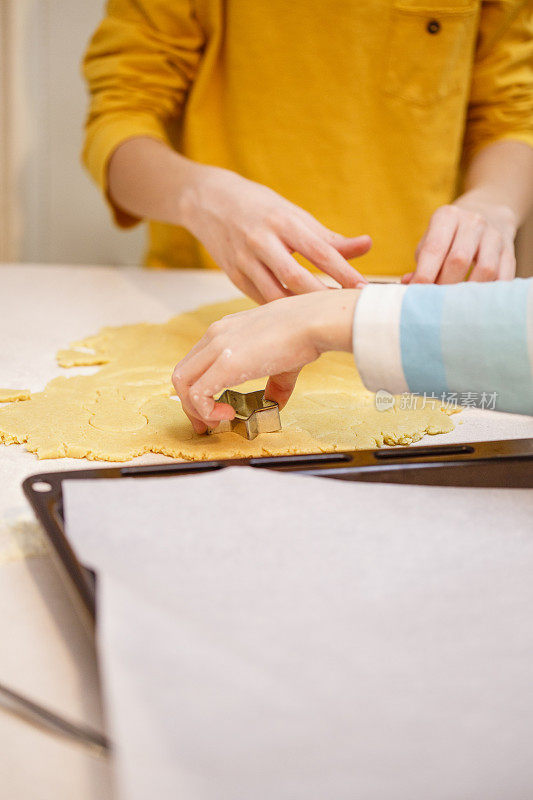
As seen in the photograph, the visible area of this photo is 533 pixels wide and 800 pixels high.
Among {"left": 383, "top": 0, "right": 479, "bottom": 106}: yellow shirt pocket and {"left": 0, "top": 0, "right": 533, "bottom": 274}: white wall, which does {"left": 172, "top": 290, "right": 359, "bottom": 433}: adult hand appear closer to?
{"left": 383, "top": 0, "right": 479, "bottom": 106}: yellow shirt pocket

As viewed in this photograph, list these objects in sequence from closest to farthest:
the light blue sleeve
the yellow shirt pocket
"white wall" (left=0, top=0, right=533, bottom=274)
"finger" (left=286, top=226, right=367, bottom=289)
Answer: the light blue sleeve < "finger" (left=286, top=226, right=367, bottom=289) < the yellow shirt pocket < "white wall" (left=0, top=0, right=533, bottom=274)

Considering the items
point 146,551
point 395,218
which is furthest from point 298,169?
point 146,551

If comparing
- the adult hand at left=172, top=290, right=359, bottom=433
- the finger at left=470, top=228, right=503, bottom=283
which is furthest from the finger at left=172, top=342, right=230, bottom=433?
the finger at left=470, top=228, right=503, bottom=283

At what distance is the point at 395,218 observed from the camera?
1232 mm

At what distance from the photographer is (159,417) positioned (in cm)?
70

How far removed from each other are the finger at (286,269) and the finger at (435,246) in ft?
0.39

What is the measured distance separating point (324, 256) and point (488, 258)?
20 cm

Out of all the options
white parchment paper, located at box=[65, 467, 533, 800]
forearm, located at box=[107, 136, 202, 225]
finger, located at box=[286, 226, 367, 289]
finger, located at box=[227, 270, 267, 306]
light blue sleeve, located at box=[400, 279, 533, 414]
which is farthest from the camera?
forearm, located at box=[107, 136, 202, 225]

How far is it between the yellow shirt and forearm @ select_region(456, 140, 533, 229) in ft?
0.12

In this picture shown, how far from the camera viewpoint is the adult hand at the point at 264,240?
761mm

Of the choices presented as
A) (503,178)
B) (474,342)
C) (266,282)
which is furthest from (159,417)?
(503,178)

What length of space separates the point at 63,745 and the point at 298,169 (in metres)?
1.01

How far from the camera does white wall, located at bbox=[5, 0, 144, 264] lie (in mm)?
1961

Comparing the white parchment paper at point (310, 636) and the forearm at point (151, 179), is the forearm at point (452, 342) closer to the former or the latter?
the white parchment paper at point (310, 636)
